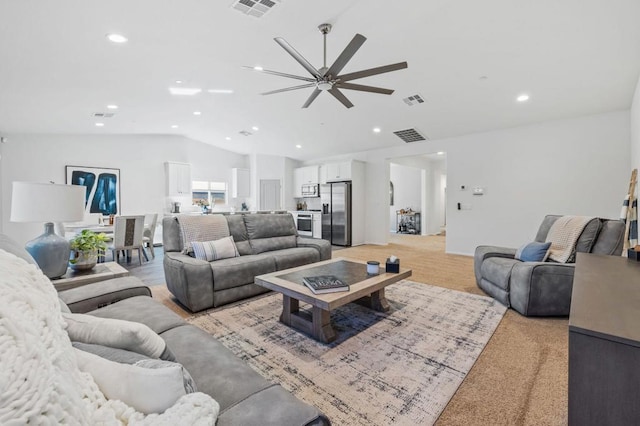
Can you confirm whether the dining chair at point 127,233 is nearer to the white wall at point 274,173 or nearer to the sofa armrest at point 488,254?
the white wall at point 274,173

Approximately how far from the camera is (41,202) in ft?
6.48

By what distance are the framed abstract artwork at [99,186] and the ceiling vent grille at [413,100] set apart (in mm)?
6857

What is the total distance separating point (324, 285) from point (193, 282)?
1400 mm

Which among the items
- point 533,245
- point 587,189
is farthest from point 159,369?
point 587,189

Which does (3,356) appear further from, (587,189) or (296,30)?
(587,189)

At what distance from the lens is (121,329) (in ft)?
3.09

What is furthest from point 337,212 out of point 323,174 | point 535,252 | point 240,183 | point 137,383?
point 137,383

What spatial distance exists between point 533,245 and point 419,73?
2565 millimetres

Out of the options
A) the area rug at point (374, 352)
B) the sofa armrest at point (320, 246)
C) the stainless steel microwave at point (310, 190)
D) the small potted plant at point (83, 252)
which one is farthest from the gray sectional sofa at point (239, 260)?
the stainless steel microwave at point (310, 190)

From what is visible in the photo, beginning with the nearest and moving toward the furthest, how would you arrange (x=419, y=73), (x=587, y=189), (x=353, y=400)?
(x=353, y=400) → (x=419, y=73) → (x=587, y=189)

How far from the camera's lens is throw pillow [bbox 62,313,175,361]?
92 cm

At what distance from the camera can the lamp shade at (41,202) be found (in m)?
1.95

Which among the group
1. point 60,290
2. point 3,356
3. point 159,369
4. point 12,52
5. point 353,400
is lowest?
point 353,400

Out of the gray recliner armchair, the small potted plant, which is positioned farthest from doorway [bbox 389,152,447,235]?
the small potted plant
